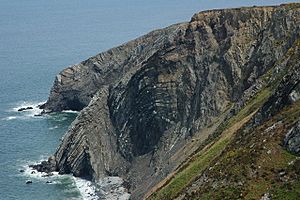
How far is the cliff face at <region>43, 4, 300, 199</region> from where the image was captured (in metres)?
86.2

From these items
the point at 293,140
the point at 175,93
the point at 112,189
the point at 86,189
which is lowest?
the point at 112,189

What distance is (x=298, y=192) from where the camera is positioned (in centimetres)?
3108

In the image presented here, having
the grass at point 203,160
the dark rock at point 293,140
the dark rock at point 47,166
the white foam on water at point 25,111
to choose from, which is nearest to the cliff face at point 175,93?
the dark rock at point 47,166

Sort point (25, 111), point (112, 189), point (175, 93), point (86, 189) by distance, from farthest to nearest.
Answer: point (25, 111)
point (175, 93)
point (86, 189)
point (112, 189)

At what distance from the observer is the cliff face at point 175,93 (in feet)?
283

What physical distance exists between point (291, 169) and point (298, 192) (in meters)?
1.96

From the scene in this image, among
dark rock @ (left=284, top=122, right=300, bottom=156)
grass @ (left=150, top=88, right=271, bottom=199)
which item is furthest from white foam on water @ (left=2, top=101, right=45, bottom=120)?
dark rock @ (left=284, top=122, right=300, bottom=156)

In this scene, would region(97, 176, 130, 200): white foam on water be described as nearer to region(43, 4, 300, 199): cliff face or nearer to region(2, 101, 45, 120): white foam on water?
Answer: region(43, 4, 300, 199): cliff face

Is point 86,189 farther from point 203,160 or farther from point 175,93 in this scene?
point 203,160

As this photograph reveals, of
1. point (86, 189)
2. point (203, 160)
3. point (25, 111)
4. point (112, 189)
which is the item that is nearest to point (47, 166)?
point (86, 189)

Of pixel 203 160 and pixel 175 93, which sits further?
pixel 175 93

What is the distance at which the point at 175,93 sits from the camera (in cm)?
10138

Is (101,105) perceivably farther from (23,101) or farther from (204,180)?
(204,180)

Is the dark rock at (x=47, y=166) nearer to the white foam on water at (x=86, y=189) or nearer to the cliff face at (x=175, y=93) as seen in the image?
the cliff face at (x=175, y=93)
